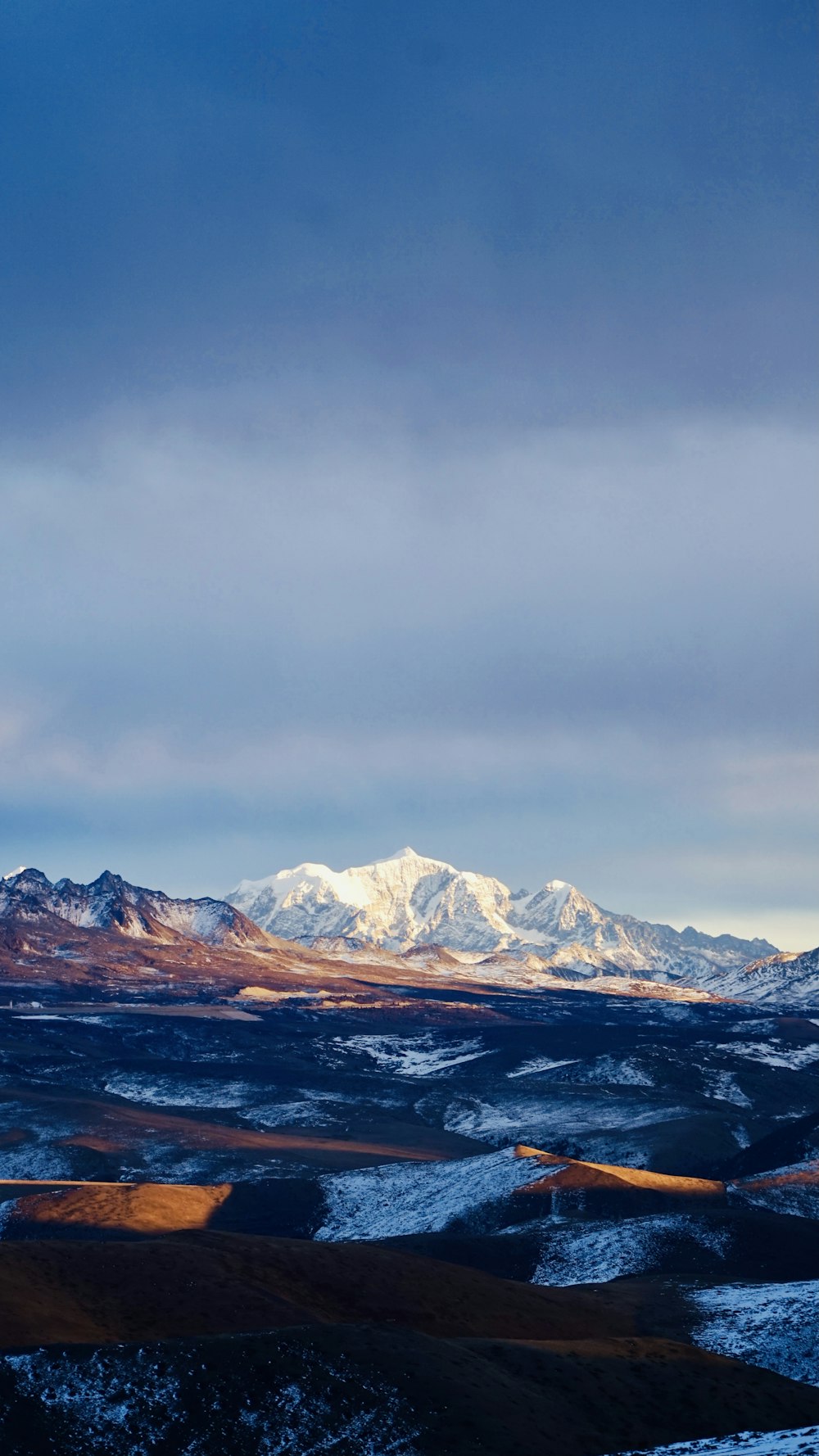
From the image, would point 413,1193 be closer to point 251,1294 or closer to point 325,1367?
point 251,1294

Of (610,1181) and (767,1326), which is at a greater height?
(767,1326)

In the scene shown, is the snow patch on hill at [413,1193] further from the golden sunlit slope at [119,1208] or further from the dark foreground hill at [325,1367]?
the dark foreground hill at [325,1367]

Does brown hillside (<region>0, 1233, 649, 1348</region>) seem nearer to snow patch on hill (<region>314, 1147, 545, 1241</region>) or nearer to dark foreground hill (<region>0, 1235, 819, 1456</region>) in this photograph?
dark foreground hill (<region>0, 1235, 819, 1456</region>)

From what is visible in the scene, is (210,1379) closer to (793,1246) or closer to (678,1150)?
(793,1246)

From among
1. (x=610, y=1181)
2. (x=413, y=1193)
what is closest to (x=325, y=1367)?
(x=413, y=1193)

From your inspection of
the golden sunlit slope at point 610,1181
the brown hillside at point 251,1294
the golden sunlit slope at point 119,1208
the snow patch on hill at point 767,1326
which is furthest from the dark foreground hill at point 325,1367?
the golden sunlit slope at point 610,1181

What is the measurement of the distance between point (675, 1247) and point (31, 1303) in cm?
5322

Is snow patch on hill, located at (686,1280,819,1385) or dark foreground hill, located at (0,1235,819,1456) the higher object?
dark foreground hill, located at (0,1235,819,1456)

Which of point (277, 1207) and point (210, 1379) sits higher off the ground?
point (210, 1379)

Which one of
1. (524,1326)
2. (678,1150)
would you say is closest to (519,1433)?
(524,1326)

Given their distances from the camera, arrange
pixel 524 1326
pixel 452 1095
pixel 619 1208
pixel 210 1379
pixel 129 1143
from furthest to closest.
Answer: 1. pixel 452 1095
2. pixel 129 1143
3. pixel 619 1208
4. pixel 524 1326
5. pixel 210 1379

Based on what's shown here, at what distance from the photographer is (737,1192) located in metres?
113

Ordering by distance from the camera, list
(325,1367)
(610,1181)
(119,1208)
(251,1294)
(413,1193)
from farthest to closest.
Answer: (413,1193)
(610,1181)
(119,1208)
(251,1294)
(325,1367)

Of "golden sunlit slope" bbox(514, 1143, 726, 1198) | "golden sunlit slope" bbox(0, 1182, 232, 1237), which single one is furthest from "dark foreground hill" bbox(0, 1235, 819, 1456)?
"golden sunlit slope" bbox(514, 1143, 726, 1198)
